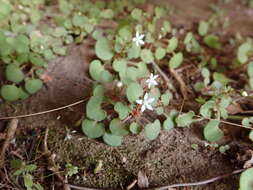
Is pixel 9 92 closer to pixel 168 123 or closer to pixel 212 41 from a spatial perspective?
pixel 168 123

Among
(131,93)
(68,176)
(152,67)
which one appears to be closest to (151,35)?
(152,67)

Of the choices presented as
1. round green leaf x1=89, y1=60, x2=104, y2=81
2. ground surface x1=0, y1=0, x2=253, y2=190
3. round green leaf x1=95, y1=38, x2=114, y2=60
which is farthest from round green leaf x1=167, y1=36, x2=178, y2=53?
ground surface x1=0, y1=0, x2=253, y2=190

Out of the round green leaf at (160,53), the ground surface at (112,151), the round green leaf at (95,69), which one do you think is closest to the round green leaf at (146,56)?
the round green leaf at (160,53)

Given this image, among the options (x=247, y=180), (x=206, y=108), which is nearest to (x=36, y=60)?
(x=206, y=108)

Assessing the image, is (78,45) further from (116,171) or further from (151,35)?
(116,171)

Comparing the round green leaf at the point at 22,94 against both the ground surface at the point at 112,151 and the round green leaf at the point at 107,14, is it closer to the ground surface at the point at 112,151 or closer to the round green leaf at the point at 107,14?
the ground surface at the point at 112,151

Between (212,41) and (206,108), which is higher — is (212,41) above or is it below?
above
